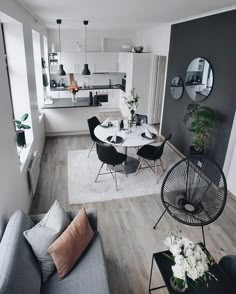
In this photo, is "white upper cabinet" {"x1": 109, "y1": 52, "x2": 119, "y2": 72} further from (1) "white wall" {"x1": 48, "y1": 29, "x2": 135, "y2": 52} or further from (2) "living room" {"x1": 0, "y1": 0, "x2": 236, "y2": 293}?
(2) "living room" {"x1": 0, "y1": 0, "x2": 236, "y2": 293}

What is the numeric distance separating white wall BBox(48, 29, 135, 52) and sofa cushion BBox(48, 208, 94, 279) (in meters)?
7.00

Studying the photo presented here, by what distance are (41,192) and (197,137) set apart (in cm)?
279

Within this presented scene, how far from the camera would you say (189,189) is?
2.98 metres

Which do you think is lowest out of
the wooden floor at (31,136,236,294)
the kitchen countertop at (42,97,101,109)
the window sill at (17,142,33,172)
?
the wooden floor at (31,136,236,294)

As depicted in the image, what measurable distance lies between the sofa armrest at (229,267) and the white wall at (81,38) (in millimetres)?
7587

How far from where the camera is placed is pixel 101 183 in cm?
409

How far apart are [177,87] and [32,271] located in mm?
4606

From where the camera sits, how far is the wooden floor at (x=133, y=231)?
2.46m

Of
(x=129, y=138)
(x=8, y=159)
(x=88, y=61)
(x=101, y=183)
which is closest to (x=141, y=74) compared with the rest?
(x=88, y=61)

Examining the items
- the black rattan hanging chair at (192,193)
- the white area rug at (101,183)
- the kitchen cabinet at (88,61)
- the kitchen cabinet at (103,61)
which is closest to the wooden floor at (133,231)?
the white area rug at (101,183)

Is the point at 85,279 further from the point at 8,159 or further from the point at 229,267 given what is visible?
the point at 8,159

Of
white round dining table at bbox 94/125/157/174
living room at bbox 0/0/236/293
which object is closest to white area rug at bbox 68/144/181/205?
living room at bbox 0/0/236/293

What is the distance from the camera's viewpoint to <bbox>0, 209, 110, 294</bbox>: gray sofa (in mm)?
1553

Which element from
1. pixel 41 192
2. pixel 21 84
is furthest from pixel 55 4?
pixel 41 192
